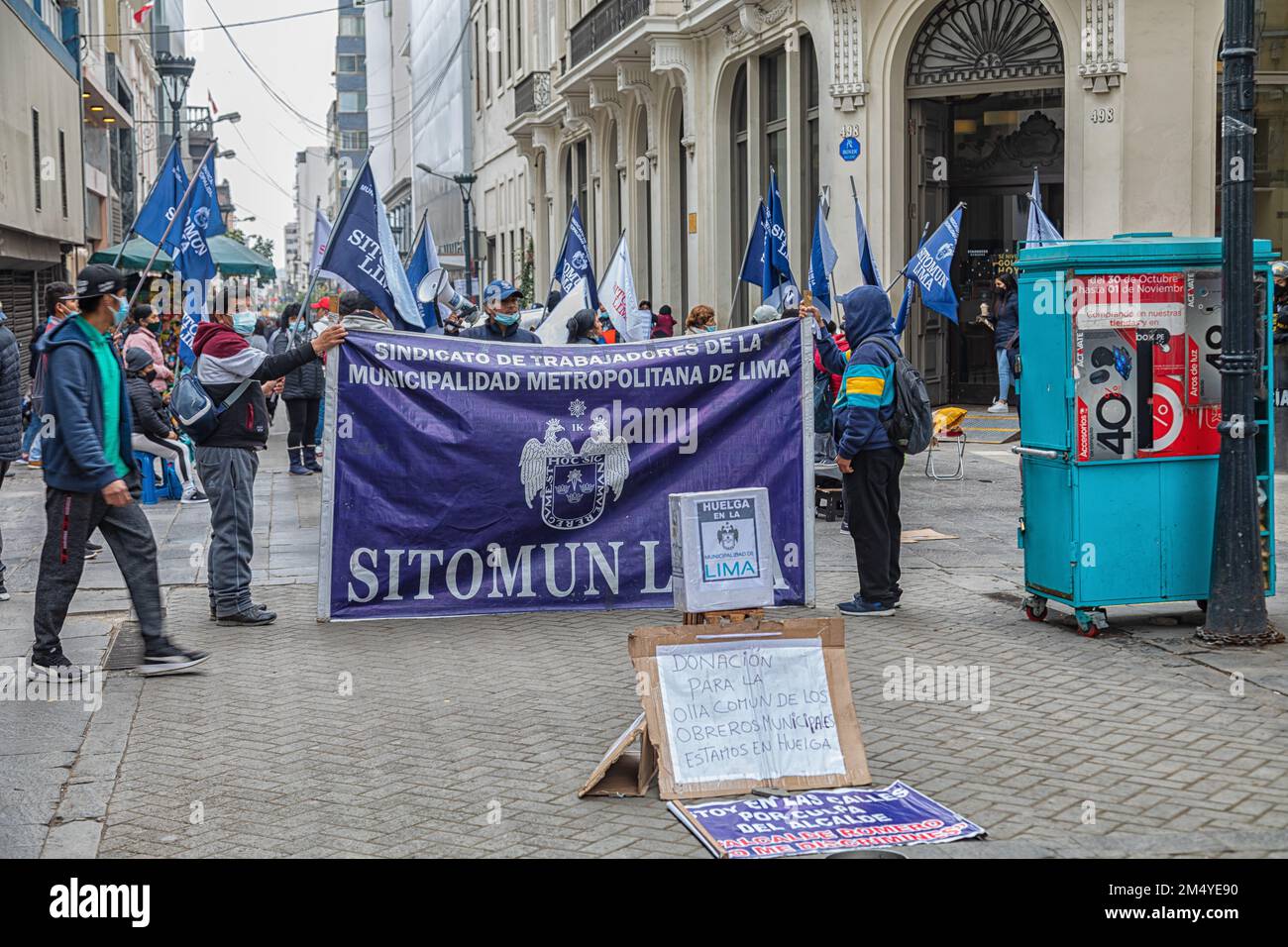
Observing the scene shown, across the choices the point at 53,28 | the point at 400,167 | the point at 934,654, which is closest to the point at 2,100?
the point at 53,28

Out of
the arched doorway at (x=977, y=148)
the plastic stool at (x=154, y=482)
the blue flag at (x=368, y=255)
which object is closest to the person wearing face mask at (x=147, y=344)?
the plastic stool at (x=154, y=482)

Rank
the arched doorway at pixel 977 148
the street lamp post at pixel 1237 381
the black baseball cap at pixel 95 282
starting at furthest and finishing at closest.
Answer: the arched doorway at pixel 977 148 < the street lamp post at pixel 1237 381 < the black baseball cap at pixel 95 282

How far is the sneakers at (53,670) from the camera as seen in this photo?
26.4ft

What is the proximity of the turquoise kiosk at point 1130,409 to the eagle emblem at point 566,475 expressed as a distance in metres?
2.64

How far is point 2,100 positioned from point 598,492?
16348 millimetres

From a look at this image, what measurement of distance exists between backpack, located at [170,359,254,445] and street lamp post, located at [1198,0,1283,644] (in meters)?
5.52

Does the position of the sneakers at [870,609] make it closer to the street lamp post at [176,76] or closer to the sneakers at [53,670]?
the sneakers at [53,670]

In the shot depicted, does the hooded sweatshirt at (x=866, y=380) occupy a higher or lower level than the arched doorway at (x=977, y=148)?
lower

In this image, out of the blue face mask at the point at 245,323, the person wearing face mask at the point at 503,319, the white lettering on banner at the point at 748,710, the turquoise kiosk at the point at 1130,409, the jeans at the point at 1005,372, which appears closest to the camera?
the white lettering on banner at the point at 748,710

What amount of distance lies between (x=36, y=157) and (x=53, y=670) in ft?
65.0

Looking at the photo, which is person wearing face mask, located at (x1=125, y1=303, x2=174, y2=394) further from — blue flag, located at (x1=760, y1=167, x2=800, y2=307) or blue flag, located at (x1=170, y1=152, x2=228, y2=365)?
blue flag, located at (x1=760, y1=167, x2=800, y2=307)

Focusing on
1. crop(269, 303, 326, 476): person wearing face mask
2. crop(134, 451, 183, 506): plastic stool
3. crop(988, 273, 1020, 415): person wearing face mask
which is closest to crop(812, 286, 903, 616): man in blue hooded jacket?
crop(134, 451, 183, 506): plastic stool

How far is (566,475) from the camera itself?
9734 mm

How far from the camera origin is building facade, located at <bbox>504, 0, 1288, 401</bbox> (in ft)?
65.9
